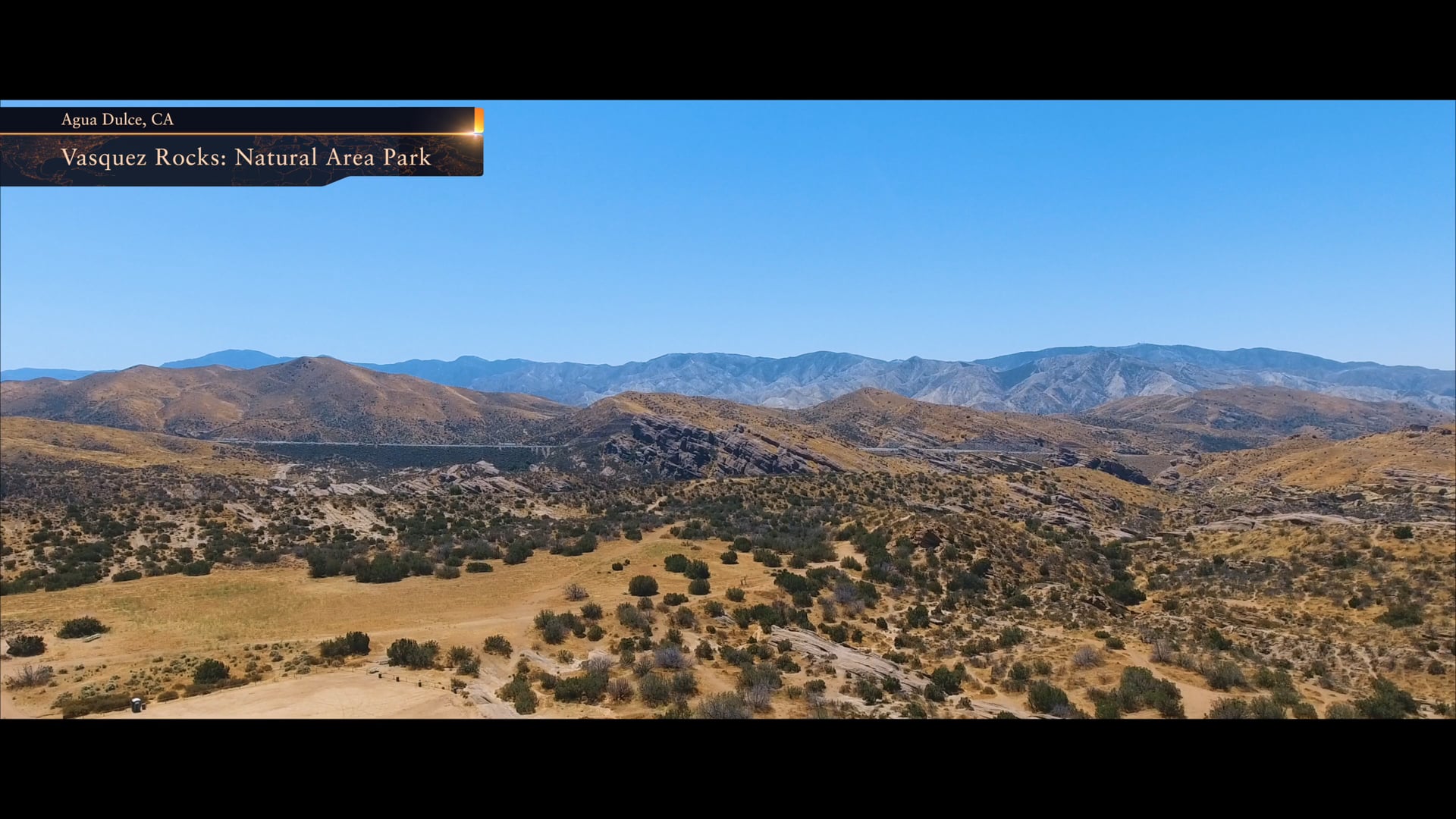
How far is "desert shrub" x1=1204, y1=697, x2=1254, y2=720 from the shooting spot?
9.91m

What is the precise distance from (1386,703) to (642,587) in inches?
587

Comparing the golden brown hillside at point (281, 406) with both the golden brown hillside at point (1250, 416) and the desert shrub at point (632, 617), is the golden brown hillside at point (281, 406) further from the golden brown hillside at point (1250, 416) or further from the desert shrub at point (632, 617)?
the golden brown hillside at point (1250, 416)

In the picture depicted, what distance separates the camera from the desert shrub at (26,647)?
11461mm

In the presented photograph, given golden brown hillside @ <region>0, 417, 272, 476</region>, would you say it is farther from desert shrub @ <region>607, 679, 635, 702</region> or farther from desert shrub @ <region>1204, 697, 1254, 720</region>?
desert shrub @ <region>1204, 697, 1254, 720</region>

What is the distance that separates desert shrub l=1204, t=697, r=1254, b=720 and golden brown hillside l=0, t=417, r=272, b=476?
55.9 metres

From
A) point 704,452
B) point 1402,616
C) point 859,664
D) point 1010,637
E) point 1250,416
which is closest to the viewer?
point 859,664

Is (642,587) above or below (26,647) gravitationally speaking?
below

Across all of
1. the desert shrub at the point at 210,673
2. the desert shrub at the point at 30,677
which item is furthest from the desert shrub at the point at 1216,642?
the desert shrub at the point at 30,677

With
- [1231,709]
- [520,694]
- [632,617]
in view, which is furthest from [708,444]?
[1231,709]

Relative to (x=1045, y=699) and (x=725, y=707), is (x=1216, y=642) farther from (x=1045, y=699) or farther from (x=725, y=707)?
(x=725, y=707)

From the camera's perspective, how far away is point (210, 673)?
34.6ft

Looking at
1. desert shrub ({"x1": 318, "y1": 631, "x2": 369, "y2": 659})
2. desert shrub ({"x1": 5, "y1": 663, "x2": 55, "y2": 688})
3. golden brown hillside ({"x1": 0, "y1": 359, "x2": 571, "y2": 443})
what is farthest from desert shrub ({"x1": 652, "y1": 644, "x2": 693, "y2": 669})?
golden brown hillside ({"x1": 0, "y1": 359, "x2": 571, "y2": 443})
